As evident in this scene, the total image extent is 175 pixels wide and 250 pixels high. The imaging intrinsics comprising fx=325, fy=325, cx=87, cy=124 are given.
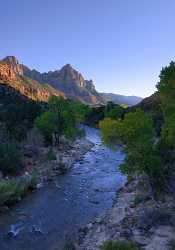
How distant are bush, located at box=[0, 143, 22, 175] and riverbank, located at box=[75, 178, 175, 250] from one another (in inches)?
544

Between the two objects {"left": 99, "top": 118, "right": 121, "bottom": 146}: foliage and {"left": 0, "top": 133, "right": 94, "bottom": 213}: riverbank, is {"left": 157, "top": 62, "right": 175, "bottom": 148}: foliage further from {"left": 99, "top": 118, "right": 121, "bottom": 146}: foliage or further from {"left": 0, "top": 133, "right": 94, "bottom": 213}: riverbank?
{"left": 0, "top": 133, "right": 94, "bottom": 213}: riverbank

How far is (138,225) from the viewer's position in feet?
67.9

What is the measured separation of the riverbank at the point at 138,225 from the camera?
18219mm

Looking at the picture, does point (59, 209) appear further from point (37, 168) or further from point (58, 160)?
point (58, 160)

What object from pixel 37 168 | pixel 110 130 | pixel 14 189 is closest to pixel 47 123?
pixel 37 168

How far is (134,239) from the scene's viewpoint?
18.5 m

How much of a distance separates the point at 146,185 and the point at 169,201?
4.89 metres

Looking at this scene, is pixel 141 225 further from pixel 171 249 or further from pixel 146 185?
pixel 146 185

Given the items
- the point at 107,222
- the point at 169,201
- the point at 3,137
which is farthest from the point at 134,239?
the point at 3,137

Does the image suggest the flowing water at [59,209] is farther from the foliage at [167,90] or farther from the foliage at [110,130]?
the foliage at [167,90]

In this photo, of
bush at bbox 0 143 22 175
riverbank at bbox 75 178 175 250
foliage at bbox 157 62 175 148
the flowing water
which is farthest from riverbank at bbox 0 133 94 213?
foliage at bbox 157 62 175 148

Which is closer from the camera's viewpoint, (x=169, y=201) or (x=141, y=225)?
(x=141, y=225)

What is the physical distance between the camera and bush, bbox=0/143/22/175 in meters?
35.4

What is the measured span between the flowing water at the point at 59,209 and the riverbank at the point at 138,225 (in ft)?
5.08
